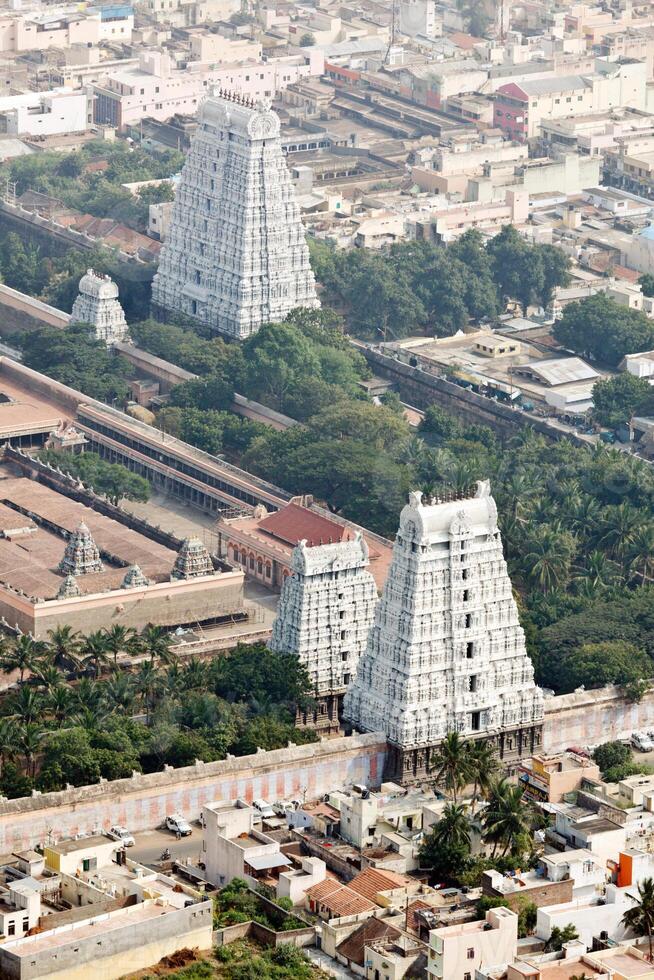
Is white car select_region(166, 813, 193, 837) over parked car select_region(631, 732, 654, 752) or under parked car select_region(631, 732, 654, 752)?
over

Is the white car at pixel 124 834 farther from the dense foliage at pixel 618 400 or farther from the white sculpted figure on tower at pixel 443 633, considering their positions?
the dense foliage at pixel 618 400

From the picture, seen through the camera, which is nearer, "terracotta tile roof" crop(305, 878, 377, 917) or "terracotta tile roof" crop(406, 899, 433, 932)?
"terracotta tile roof" crop(406, 899, 433, 932)

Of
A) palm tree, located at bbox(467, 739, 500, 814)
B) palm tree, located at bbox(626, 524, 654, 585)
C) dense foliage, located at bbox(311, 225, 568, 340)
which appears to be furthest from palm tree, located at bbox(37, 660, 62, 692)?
dense foliage, located at bbox(311, 225, 568, 340)

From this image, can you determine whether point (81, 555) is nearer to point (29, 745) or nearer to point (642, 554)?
point (29, 745)

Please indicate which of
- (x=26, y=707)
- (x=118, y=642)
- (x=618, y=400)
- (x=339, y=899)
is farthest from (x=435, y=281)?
(x=339, y=899)

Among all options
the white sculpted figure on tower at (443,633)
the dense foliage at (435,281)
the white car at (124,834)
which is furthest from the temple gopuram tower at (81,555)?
the dense foliage at (435,281)

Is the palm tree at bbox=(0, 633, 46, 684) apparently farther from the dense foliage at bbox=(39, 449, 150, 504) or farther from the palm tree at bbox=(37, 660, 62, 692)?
the dense foliage at bbox=(39, 449, 150, 504)
